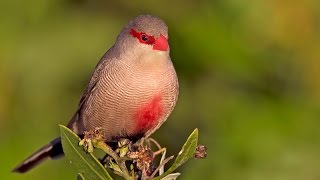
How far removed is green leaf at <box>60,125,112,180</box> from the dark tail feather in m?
1.69

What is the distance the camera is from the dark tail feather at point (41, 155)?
17.5ft

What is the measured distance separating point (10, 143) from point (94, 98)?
51.5 inches

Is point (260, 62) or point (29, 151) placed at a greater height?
point (260, 62)

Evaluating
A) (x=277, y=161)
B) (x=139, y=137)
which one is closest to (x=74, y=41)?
(x=277, y=161)

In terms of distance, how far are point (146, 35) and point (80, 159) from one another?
115 centimetres

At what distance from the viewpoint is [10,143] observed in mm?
6000

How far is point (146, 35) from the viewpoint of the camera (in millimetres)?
4648

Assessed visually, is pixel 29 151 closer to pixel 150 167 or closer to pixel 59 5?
pixel 59 5

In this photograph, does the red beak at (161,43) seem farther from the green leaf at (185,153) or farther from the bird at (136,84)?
the green leaf at (185,153)

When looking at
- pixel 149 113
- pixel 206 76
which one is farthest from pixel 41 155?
pixel 206 76

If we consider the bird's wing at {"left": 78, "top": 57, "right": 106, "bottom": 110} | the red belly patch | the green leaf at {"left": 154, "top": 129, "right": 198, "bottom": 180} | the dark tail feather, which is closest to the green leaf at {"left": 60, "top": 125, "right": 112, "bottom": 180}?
the green leaf at {"left": 154, "top": 129, "right": 198, "bottom": 180}

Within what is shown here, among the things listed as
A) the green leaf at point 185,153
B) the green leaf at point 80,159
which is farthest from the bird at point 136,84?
the green leaf at point 185,153

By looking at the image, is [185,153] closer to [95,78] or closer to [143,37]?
[143,37]

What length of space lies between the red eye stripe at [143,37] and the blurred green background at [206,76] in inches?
53.5
